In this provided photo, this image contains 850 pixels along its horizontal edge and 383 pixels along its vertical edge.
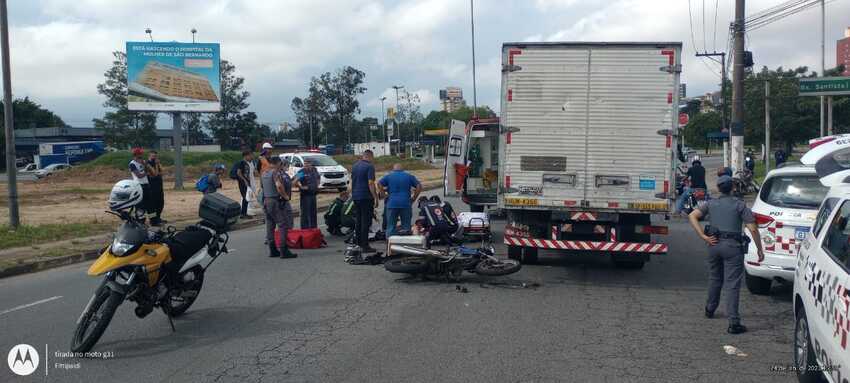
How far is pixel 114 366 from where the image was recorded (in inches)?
235

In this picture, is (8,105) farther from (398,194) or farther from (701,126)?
(701,126)

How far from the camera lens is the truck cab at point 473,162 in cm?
1516

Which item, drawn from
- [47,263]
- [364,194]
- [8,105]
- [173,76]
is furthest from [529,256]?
[173,76]

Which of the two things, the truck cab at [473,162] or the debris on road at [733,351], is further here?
the truck cab at [473,162]

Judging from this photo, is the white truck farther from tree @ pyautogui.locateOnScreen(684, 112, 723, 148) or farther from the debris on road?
tree @ pyautogui.locateOnScreen(684, 112, 723, 148)

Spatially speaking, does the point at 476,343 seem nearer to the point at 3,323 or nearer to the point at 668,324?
the point at 668,324

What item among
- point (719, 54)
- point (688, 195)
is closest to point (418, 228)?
point (688, 195)

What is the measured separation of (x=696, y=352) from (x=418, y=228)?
5722 mm

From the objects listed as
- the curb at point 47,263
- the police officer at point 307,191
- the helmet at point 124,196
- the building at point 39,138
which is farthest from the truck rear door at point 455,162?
the building at point 39,138

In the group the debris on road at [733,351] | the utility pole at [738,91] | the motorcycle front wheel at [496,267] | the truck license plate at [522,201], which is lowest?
the debris on road at [733,351]

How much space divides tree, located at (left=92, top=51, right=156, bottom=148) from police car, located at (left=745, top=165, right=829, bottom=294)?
7257cm

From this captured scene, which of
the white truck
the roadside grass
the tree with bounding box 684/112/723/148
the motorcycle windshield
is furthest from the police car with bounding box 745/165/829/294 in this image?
the tree with bounding box 684/112/723/148

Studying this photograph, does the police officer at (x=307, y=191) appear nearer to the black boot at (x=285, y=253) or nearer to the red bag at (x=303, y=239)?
the red bag at (x=303, y=239)

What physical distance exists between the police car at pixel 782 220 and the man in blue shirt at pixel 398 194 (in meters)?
5.07
